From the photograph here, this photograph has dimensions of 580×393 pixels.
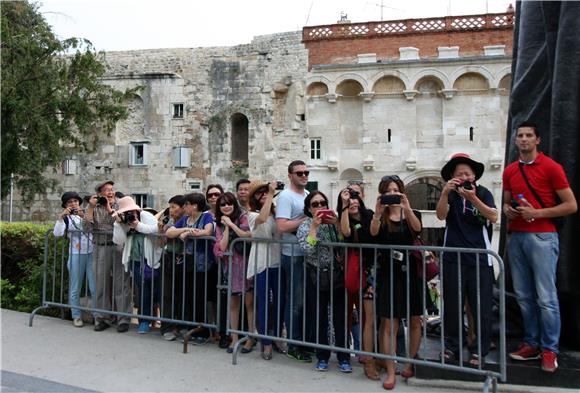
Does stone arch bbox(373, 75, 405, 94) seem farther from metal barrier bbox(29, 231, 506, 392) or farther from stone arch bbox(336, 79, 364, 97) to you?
metal barrier bbox(29, 231, 506, 392)

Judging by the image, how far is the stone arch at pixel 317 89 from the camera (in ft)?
70.0

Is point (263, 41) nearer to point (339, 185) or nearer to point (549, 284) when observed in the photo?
point (339, 185)

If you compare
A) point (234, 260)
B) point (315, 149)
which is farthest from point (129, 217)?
point (315, 149)

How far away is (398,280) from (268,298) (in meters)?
1.43

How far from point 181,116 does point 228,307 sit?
62.9 ft

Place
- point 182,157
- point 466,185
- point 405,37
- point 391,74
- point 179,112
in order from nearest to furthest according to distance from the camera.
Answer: point 466,185 → point 391,74 → point 405,37 → point 182,157 → point 179,112

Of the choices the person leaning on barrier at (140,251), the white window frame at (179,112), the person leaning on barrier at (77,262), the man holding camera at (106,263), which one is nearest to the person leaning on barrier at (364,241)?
the person leaning on barrier at (140,251)

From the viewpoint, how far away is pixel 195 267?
5.11 metres

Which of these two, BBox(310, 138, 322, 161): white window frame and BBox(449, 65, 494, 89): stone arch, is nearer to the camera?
BBox(449, 65, 494, 89): stone arch

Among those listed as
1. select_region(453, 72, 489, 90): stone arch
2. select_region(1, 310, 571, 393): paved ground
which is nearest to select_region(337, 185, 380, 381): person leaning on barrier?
select_region(1, 310, 571, 393): paved ground

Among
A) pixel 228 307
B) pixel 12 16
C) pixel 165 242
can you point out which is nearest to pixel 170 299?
pixel 165 242

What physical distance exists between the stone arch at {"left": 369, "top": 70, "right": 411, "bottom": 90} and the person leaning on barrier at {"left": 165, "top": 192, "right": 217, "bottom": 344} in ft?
54.4

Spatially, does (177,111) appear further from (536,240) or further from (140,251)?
(536,240)

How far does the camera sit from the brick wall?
20.3m
